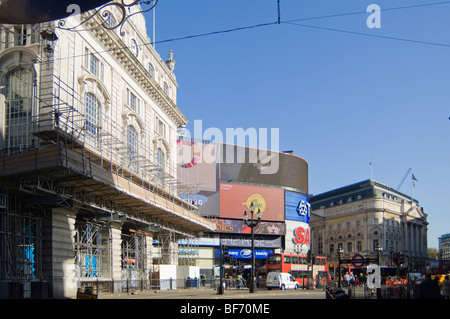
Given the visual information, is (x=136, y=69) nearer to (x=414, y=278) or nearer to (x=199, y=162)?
(x=414, y=278)

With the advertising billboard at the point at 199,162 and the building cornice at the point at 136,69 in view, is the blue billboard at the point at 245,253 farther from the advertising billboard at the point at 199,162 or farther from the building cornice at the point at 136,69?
the building cornice at the point at 136,69

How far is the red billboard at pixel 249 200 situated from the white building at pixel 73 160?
37.7 meters

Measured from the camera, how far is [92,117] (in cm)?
3738

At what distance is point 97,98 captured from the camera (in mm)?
38125

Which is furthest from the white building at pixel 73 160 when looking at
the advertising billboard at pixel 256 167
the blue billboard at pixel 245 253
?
the advertising billboard at pixel 256 167

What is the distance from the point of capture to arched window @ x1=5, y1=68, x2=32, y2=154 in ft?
105

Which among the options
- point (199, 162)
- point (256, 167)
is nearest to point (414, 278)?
point (199, 162)

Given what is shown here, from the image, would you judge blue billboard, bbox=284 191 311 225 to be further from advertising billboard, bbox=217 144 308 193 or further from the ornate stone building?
the ornate stone building

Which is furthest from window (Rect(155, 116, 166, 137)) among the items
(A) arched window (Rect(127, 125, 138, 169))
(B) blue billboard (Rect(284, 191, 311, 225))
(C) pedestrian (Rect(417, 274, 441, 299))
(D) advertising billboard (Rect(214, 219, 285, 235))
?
(B) blue billboard (Rect(284, 191, 311, 225))

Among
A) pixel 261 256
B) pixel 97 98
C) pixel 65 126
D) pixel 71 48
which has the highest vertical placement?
pixel 71 48

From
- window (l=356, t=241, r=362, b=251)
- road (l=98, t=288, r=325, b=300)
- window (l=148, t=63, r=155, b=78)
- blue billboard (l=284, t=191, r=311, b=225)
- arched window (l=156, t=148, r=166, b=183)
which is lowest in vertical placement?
window (l=356, t=241, r=362, b=251)

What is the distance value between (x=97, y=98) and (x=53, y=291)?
45.9 ft
